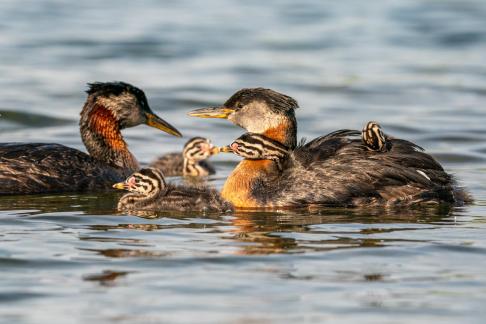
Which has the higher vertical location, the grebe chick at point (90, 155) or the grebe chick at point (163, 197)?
the grebe chick at point (90, 155)

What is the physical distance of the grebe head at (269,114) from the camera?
13.7m

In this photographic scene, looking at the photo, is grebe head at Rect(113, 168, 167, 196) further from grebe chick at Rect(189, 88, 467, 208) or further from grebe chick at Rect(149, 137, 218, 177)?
grebe chick at Rect(149, 137, 218, 177)

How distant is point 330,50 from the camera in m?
26.5

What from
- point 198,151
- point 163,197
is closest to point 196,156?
point 198,151

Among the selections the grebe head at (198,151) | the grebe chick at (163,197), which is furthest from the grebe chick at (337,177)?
the grebe head at (198,151)

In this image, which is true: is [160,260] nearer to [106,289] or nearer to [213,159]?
[106,289]

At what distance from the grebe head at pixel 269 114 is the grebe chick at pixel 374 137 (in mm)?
871

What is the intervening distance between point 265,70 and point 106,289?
598 inches

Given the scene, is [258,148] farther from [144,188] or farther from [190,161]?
[190,161]

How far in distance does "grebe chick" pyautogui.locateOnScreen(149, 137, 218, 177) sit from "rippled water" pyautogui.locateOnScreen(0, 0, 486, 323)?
1.05 ft

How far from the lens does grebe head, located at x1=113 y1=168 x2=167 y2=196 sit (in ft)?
43.3

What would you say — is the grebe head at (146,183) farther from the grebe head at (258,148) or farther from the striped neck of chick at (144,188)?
the grebe head at (258,148)

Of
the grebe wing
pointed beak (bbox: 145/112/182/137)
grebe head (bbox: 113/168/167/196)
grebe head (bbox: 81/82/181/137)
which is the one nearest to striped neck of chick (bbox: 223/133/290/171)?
grebe head (bbox: 113/168/167/196)

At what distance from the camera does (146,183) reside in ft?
43.3
